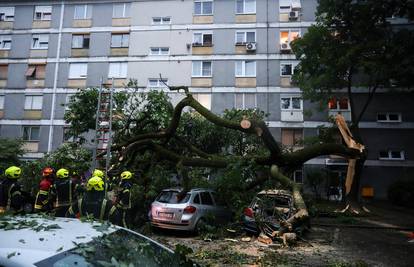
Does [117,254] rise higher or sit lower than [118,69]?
lower

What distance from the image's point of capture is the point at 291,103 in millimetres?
26734

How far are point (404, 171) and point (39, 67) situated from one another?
29105 mm

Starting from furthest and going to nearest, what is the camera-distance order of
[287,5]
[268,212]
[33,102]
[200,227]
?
[33,102]
[287,5]
[200,227]
[268,212]

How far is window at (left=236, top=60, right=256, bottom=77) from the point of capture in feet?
90.0

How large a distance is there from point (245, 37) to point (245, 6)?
2.53m

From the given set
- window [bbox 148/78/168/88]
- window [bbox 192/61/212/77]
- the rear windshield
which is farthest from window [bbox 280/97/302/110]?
the rear windshield

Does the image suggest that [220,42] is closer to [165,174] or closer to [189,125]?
[189,125]

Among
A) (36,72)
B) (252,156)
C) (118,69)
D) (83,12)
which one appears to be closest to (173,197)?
(252,156)

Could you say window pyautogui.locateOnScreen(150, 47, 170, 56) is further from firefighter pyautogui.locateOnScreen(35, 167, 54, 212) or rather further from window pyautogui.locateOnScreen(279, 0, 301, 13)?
firefighter pyautogui.locateOnScreen(35, 167, 54, 212)

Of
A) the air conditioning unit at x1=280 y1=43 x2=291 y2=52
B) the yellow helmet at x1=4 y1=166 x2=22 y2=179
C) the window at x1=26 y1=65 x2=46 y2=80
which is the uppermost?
the air conditioning unit at x1=280 y1=43 x2=291 y2=52

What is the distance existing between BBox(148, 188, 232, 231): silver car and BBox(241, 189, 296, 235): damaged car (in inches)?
58.2

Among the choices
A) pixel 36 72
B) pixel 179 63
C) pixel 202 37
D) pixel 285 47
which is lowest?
pixel 36 72

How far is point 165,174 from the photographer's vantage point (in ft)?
43.3

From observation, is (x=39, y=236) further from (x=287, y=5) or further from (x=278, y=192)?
(x=287, y=5)
